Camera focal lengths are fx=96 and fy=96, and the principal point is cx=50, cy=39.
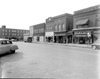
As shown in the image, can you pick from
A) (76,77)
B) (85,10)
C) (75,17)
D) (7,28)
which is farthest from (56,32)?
(7,28)

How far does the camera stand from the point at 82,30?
2639 cm

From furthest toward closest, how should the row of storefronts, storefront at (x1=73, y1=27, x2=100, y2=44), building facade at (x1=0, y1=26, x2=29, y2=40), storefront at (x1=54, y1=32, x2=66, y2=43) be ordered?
building facade at (x1=0, y1=26, x2=29, y2=40), storefront at (x1=54, y1=32, x2=66, y2=43), the row of storefronts, storefront at (x1=73, y1=27, x2=100, y2=44)

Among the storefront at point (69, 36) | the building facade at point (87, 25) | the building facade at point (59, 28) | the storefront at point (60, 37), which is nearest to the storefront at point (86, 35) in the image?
the building facade at point (87, 25)

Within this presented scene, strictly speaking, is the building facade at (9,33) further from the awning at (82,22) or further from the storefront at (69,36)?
the awning at (82,22)

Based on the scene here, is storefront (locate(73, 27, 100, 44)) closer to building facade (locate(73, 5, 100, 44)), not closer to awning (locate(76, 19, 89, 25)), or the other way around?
building facade (locate(73, 5, 100, 44))

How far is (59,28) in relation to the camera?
3503 cm

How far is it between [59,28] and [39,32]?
49.4 feet

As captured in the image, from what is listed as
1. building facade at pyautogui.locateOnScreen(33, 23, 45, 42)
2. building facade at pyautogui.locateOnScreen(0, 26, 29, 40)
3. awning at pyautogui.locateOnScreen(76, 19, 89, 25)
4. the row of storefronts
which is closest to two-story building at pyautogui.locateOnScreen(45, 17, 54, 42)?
the row of storefronts

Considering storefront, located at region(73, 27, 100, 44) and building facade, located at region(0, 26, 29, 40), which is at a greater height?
building facade, located at region(0, 26, 29, 40)

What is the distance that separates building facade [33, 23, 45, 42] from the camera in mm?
44706

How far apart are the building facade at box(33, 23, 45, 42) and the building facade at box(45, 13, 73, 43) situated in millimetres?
3774

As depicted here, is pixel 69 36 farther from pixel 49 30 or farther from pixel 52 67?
pixel 52 67

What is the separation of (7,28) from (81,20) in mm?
72042

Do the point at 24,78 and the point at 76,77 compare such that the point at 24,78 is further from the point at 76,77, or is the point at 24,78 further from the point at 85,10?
the point at 85,10
